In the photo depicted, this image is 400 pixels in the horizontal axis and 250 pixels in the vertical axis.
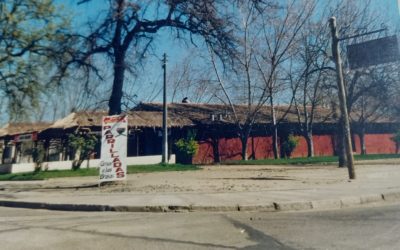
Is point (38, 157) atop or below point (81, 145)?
below

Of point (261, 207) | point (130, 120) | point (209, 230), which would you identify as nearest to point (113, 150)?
point (261, 207)

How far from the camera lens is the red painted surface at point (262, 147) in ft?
102

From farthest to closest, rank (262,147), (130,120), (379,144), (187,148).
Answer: (379,144), (262,147), (187,148), (130,120)

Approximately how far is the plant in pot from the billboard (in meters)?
16.6

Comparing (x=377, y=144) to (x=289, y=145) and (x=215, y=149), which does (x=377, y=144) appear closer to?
(x=289, y=145)

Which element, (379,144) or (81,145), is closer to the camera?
(81,145)

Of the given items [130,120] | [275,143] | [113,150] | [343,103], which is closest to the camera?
[113,150]

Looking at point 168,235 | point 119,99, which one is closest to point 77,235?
point 168,235

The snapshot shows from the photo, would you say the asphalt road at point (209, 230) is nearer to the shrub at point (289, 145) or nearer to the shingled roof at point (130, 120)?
the shingled roof at point (130, 120)

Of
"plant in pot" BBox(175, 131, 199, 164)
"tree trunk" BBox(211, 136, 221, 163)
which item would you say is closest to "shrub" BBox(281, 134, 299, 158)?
"tree trunk" BBox(211, 136, 221, 163)

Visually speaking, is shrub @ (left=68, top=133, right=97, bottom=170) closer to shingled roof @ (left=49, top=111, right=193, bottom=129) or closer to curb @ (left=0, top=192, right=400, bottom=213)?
shingled roof @ (left=49, top=111, right=193, bottom=129)

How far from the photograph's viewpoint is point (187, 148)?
2798 centimetres

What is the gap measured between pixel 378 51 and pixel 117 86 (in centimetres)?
1065

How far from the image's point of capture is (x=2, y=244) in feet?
17.4
